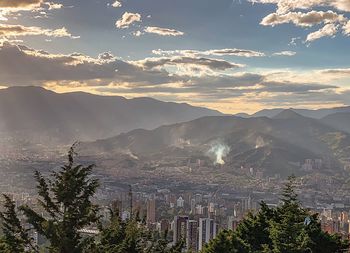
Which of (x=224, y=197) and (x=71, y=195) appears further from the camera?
(x=224, y=197)

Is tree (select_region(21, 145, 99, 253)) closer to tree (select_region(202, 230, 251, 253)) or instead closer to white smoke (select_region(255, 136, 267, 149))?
tree (select_region(202, 230, 251, 253))

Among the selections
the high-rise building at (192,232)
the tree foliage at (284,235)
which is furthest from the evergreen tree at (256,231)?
the high-rise building at (192,232)

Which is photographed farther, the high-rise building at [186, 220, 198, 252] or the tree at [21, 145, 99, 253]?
the high-rise building at [186, 220, 198, 252]

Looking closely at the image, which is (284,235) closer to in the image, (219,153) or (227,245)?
(227,245)

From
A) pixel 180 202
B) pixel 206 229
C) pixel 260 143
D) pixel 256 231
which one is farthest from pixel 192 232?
pixel 260 143

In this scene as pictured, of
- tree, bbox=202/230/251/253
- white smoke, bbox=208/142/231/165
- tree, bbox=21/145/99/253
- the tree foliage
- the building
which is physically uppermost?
tree, bbox=21/145/99/253

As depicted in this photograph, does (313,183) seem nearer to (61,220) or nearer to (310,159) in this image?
(310,159)

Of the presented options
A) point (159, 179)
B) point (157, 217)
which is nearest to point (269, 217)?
point (157, 217)

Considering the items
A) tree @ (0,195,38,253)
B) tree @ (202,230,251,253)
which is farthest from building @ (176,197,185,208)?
tree @ (0,195,38,253)
